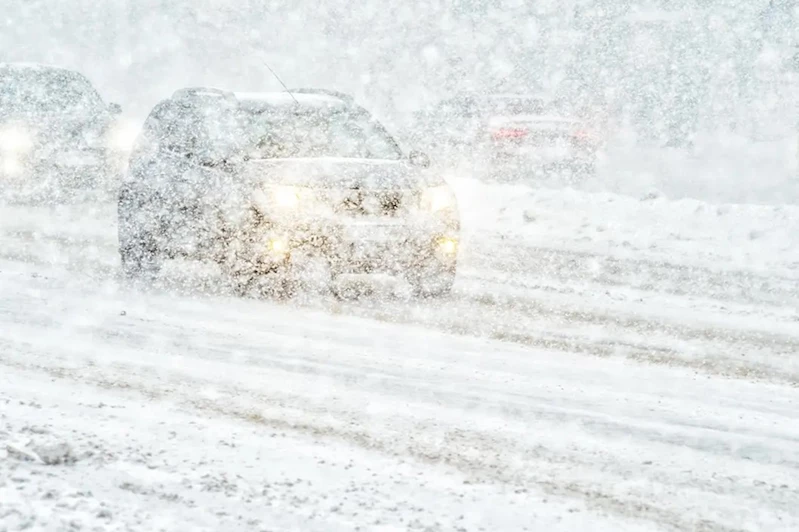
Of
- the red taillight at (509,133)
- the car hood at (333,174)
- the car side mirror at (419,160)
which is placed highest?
the red taillight at (509,133)

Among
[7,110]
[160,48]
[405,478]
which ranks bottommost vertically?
[405,478]

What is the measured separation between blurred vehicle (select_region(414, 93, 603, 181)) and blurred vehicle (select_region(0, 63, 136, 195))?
6.44 metres

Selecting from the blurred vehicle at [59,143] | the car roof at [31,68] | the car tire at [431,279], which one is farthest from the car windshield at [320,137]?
the car roof at [31,68]

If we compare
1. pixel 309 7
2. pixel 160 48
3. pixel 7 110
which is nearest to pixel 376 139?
pixel 7 110

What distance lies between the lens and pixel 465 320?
8.37m

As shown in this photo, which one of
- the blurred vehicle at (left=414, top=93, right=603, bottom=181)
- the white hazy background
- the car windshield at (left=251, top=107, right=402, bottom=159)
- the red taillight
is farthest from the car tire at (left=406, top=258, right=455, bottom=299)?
the white hazy background

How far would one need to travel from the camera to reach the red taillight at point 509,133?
19562 millimetres

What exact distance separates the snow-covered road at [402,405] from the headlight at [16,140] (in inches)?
206

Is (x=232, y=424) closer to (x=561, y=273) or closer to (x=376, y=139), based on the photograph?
(x=376, y=139)

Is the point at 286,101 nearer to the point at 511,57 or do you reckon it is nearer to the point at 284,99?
the point at 284,99

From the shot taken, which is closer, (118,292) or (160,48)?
(118,292)

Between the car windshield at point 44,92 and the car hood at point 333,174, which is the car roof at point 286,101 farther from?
the car windshield at point 44,92

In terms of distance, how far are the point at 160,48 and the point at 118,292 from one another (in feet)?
113

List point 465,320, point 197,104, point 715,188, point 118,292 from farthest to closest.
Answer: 1. point 715,188
2. point 197,104
3. point 118,292
4. point 465,320
